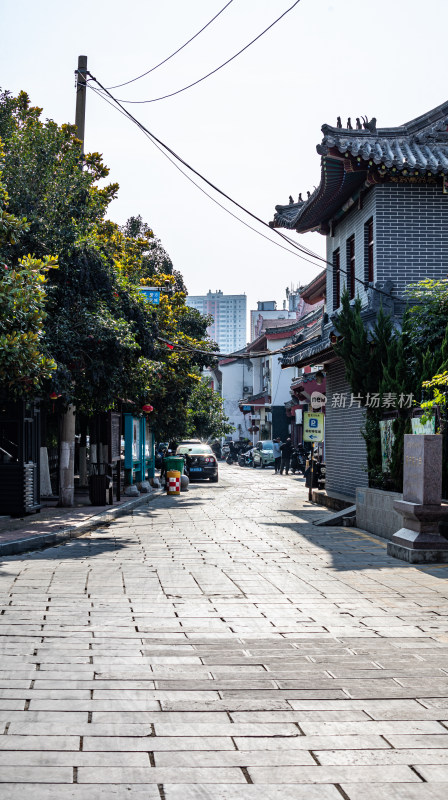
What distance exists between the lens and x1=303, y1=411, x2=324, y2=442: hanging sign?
24469mm

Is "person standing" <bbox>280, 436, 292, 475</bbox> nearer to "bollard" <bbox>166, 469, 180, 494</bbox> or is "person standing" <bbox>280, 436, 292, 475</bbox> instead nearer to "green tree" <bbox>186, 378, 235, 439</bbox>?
"green tree" <bbox>186, 378, 235, 439</bbox>

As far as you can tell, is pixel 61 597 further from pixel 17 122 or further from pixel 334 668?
pixel 17 122

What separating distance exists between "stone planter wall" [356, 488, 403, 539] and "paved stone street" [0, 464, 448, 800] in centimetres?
234

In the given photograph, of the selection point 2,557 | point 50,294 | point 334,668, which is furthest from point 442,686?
point 50,294

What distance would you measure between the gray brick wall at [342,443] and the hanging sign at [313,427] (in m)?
1.01

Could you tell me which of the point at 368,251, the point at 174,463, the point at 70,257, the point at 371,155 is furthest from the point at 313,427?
the point at 70,257

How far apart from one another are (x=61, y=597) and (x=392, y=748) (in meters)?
5.04

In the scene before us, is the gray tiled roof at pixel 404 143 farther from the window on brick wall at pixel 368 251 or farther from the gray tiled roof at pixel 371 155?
the window on brick wall at pixel 368 251

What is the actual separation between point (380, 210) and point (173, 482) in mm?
12398

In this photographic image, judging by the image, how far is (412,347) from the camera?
48.9 feet

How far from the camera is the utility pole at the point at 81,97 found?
19.8m

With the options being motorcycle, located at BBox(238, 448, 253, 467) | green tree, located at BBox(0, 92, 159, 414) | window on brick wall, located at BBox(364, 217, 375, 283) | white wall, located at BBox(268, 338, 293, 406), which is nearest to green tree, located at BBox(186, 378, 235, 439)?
motorcycle, located at BBox(238, 448, 253, 467)

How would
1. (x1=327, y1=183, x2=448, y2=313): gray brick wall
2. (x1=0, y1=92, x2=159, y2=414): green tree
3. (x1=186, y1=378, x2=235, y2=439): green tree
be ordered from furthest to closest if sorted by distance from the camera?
(x1=186, y1=378, x2=235, y2=439): green tree → (x1=327, y1=183, x2=448, y2=313): gray brick wall → (x1=0, y1=92, x2=159, y2=414): green tree

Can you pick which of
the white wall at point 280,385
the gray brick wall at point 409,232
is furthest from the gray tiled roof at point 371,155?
the white wall at point 280,385
